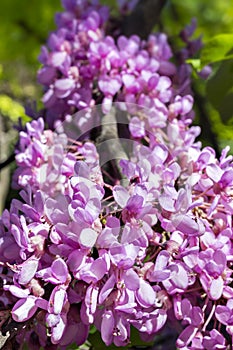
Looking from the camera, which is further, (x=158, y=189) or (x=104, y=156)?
(x=104, y=156)

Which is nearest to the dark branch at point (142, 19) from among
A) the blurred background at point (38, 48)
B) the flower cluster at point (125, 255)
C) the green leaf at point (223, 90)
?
the blurred background at point (38, 48)

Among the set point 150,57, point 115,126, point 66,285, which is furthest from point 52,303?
point 150,57

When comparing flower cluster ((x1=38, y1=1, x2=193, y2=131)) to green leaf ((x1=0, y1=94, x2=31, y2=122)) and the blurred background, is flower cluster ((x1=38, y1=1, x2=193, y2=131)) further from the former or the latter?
green leaf ((x1=0, y1=94, x2=31, y2=122))

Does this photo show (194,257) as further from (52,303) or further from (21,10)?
(21,10)

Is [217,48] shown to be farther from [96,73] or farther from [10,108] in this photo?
[10,108]

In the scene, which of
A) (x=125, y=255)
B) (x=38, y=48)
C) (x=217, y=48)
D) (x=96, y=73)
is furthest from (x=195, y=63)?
(x=38, y=48)

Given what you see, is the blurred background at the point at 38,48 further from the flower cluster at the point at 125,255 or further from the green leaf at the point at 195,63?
the flower cluster at the point at 125,255
